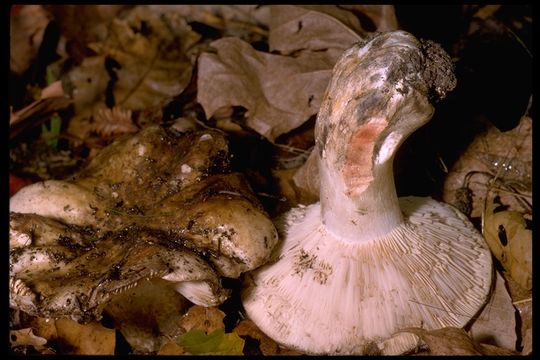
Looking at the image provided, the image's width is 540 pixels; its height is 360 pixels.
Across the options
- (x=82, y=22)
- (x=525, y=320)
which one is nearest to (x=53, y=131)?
(x=82, y=22)

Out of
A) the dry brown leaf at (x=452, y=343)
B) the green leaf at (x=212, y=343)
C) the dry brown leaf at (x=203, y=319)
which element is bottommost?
the dry brown leaf at (x=203, y=319)

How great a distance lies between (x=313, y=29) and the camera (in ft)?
11.6

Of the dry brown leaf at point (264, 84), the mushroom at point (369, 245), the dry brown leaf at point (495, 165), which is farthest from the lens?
the dry brown leaf at point (264, 84)

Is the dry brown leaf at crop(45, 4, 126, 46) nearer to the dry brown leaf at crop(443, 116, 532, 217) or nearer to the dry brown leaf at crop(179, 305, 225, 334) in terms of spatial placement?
the dry brown leaf at crop(179, 305, 225, 334)

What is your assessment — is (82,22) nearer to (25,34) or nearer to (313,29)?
(25,34)

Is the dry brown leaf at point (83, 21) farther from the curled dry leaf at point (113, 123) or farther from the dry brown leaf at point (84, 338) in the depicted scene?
the dry brown leaf at point (84, 338)

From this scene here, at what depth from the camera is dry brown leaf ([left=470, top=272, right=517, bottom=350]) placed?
8.43ft

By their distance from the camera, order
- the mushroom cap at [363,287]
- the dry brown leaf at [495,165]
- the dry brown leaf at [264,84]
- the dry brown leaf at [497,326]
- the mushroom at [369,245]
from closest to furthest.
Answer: the mushroom at [369,245] → the mushroom cap at [363,287] → the dry brown leaf at [497,326] → the dry brown leaf at [495,165] → the dry brown leaf at [264,84]

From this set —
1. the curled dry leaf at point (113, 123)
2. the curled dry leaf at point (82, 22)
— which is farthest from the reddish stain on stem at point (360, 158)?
the curled dry leaf at point (82, 22)

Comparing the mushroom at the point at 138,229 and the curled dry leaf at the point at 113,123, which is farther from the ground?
the mushroom at the point at 138,229

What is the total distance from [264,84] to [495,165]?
142cm

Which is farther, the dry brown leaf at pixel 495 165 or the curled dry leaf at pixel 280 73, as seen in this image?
the curled dry leaf at pixel 280 73

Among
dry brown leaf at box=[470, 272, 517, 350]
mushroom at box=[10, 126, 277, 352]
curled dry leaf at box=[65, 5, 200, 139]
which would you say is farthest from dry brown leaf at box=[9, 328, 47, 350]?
dry brown leaf at box=[470, 272, 517, 350]

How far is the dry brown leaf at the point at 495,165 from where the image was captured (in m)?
3.15
